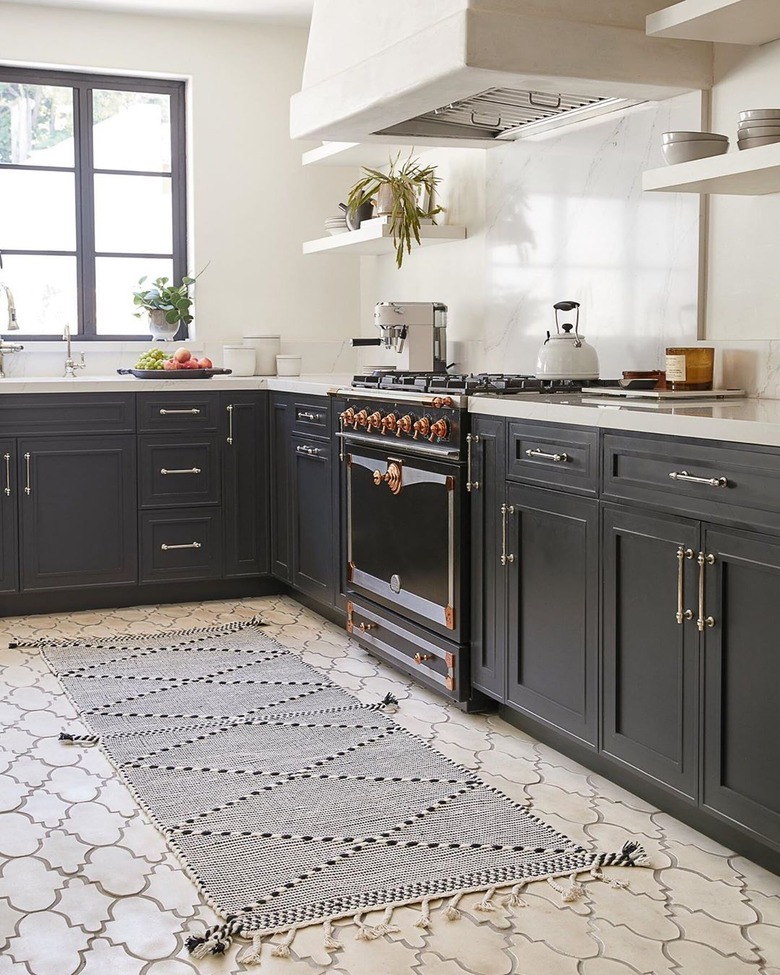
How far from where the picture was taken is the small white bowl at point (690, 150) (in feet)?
9.66

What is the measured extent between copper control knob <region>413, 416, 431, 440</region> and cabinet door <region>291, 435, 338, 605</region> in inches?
34.0

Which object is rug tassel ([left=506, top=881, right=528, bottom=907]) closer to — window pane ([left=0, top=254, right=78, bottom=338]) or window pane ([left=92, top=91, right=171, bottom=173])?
window pane ([left=0, top=254, right=78, bottom=338])

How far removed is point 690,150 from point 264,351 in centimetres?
284

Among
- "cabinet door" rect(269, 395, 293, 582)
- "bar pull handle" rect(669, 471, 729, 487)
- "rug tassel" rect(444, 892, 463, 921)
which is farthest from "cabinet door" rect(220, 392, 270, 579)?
"rug tassel" rect(444, 892, 463, 921)

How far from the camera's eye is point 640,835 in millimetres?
2562

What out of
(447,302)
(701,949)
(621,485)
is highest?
(447,302)

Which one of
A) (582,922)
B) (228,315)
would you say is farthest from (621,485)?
(228,315)

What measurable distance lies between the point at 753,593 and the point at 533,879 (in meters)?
0.71

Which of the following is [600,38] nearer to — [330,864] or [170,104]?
[330,864]

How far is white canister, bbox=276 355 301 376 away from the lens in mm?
5317

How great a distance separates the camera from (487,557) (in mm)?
3234

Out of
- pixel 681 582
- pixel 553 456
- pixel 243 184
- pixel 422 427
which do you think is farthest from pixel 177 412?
pixel 681 582

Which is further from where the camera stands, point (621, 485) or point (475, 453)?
point (475, 453)

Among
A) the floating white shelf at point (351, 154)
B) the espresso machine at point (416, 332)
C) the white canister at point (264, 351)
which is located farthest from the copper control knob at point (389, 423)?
the white canister at point (264, 351)
